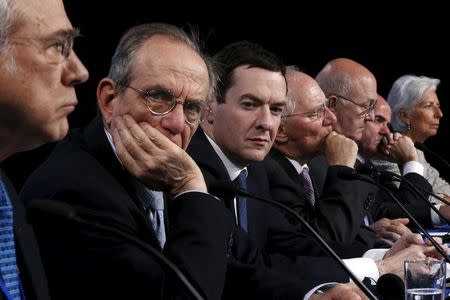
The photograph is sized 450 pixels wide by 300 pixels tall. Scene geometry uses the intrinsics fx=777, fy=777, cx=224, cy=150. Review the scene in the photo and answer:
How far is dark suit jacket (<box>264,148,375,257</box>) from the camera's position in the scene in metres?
3.01

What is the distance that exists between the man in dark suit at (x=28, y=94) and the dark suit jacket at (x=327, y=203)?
5.27 ft

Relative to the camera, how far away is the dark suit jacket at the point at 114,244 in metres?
1.60

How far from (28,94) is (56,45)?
11 cm

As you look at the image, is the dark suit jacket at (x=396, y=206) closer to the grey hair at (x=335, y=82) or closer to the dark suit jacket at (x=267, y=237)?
the grey hair at (x=335, y=82)

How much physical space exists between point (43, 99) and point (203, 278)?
49cm

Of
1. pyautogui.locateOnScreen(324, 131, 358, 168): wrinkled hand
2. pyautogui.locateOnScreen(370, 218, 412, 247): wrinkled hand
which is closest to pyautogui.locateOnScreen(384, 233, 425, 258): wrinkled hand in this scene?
pyautogui.locateOnScreen(370, 218, 412, 247): wrinkled hand

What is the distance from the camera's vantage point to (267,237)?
2.74 m

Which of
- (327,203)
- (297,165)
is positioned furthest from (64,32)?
(297,165)

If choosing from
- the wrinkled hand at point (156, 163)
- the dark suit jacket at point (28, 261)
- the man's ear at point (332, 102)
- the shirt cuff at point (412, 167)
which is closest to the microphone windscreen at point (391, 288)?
the wrinkled hand at point (156, 163)

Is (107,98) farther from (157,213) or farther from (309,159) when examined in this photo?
(309,159)

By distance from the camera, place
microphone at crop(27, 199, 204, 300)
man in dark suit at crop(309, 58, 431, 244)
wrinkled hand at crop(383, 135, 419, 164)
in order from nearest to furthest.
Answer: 1. microphone at crop(27, 199, 204, 300)
2. man in dark suit at crop(309, 58, 431, 244)
3. wrinkled hand at crop(383, 135, 419, 164)

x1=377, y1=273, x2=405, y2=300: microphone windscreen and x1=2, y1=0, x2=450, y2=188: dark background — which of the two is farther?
x1=2, y1=0, x2=450, y2=188: dark background

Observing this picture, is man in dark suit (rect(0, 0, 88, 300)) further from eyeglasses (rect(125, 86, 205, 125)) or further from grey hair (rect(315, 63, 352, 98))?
grey hair (rect(315, 63, 352, 98))

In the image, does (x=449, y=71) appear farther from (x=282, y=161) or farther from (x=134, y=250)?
(x=134, y=250)
